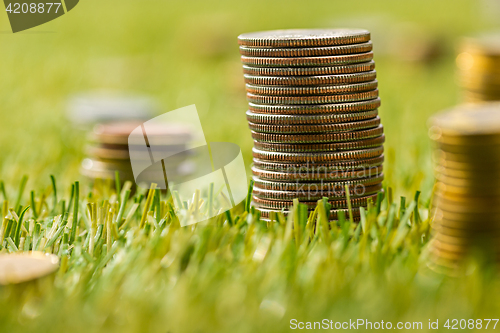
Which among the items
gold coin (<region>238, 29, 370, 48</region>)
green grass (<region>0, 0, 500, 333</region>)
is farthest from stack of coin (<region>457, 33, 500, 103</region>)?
gold coin (<region>238, 29, 370, 48</region>)

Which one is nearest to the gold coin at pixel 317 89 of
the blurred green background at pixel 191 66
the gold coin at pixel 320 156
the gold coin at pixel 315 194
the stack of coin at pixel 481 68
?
the gold coin at pixel 320 156

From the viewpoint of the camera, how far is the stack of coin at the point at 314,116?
2.33 meters

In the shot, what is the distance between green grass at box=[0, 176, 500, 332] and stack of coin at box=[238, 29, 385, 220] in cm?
12

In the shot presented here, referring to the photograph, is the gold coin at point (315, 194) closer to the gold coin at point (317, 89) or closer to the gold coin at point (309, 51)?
the gold coin at point (317, 89)

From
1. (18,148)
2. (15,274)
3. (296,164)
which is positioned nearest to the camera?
(15,274)

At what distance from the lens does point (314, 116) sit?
7.72 feet

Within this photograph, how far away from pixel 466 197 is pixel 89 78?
625 centimetres

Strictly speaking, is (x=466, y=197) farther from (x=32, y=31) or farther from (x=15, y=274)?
(x=32, y=31)

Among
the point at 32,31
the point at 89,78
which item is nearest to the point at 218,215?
the point at 89,78

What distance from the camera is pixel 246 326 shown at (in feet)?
5.32

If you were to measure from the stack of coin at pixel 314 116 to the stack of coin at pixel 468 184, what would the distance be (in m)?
0.47

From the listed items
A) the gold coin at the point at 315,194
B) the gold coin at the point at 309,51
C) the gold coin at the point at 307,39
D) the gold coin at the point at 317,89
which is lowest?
the gold coin at the point at 315,194

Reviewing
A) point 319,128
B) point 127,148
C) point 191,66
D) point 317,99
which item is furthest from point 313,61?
point 191,66

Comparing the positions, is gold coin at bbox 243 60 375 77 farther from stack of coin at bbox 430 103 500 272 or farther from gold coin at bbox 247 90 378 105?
stack of coin at bbox 430 103 500 272
